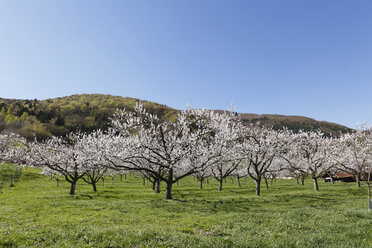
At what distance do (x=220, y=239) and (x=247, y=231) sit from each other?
7.66 ft

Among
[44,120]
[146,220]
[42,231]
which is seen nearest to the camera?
[42,231]

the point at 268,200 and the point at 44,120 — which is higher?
the point at 44,120

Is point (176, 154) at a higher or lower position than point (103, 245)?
higher

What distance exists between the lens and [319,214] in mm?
15547

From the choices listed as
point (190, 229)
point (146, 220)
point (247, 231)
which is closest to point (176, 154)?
point (146, 220)

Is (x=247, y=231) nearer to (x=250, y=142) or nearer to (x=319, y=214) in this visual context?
(x=319, y=214)

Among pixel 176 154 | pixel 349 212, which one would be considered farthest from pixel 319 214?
pixel 176 154

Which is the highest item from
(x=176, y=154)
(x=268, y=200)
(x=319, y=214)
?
(x=176, y=154)

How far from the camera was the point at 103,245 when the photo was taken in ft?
30.0

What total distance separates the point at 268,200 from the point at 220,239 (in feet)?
Answer: 65.0

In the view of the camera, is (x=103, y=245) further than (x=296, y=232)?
No

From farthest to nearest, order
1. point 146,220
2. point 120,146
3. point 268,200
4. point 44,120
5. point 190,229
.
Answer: point 44,120, point 268,200, point 120,146, point 146,220, point 190,229

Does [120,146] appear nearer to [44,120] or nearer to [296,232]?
[296,232]

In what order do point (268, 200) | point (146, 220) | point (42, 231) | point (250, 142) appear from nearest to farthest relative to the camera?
point (42, 231) < point (146, 220) < point (268, 200) < point (250, 142)
